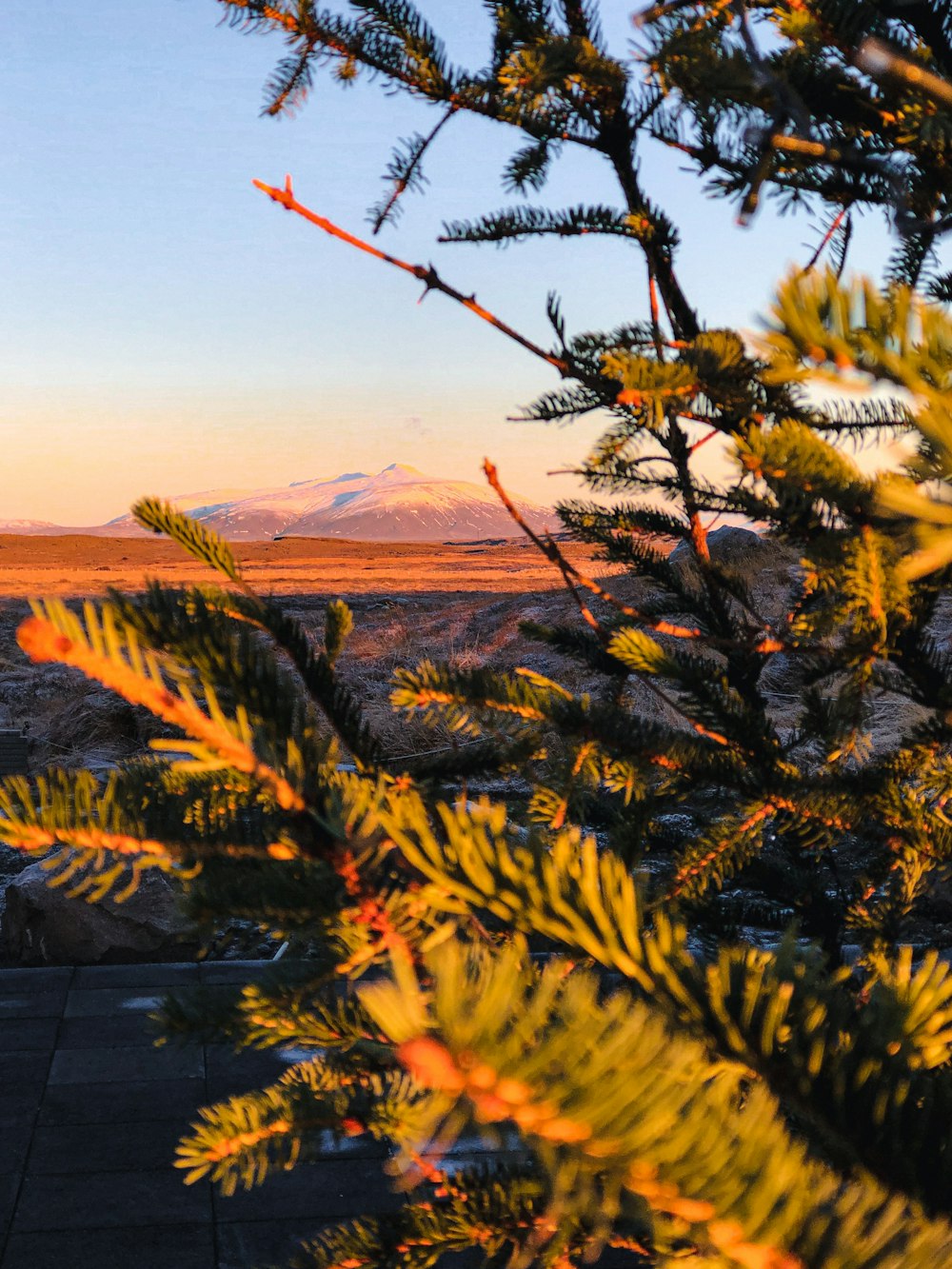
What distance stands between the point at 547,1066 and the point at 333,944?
13.5 inches

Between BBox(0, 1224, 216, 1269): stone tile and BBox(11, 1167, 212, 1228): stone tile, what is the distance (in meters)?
0.03

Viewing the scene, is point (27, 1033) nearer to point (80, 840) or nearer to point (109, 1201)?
point (109, 1201)

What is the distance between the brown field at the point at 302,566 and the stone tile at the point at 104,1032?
11489mm

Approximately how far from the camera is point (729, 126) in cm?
122

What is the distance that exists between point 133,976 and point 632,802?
3553mm

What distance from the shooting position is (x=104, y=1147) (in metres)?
2.92

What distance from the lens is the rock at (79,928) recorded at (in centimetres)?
429

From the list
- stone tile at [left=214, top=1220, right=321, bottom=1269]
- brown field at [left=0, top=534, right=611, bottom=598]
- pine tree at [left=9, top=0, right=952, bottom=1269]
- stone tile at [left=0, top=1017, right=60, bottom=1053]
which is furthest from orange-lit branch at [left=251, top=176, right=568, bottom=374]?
brown field at [left=0, top=534, right=611, bottom=598]

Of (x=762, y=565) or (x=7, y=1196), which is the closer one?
(x=7, y=1196)

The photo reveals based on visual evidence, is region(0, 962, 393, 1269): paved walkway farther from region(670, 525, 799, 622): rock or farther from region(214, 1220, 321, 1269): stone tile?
region(670, 525, 799, 622): rock

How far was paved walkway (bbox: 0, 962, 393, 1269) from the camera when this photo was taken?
250 cm

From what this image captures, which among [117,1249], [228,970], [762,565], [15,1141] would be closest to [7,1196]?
[15,1141]

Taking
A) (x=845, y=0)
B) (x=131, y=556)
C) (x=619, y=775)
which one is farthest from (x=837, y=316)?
(x=131, y=556)

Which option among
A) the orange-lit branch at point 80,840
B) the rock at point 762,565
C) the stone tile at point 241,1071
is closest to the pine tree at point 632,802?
the orange-lit branch at point 80,840
